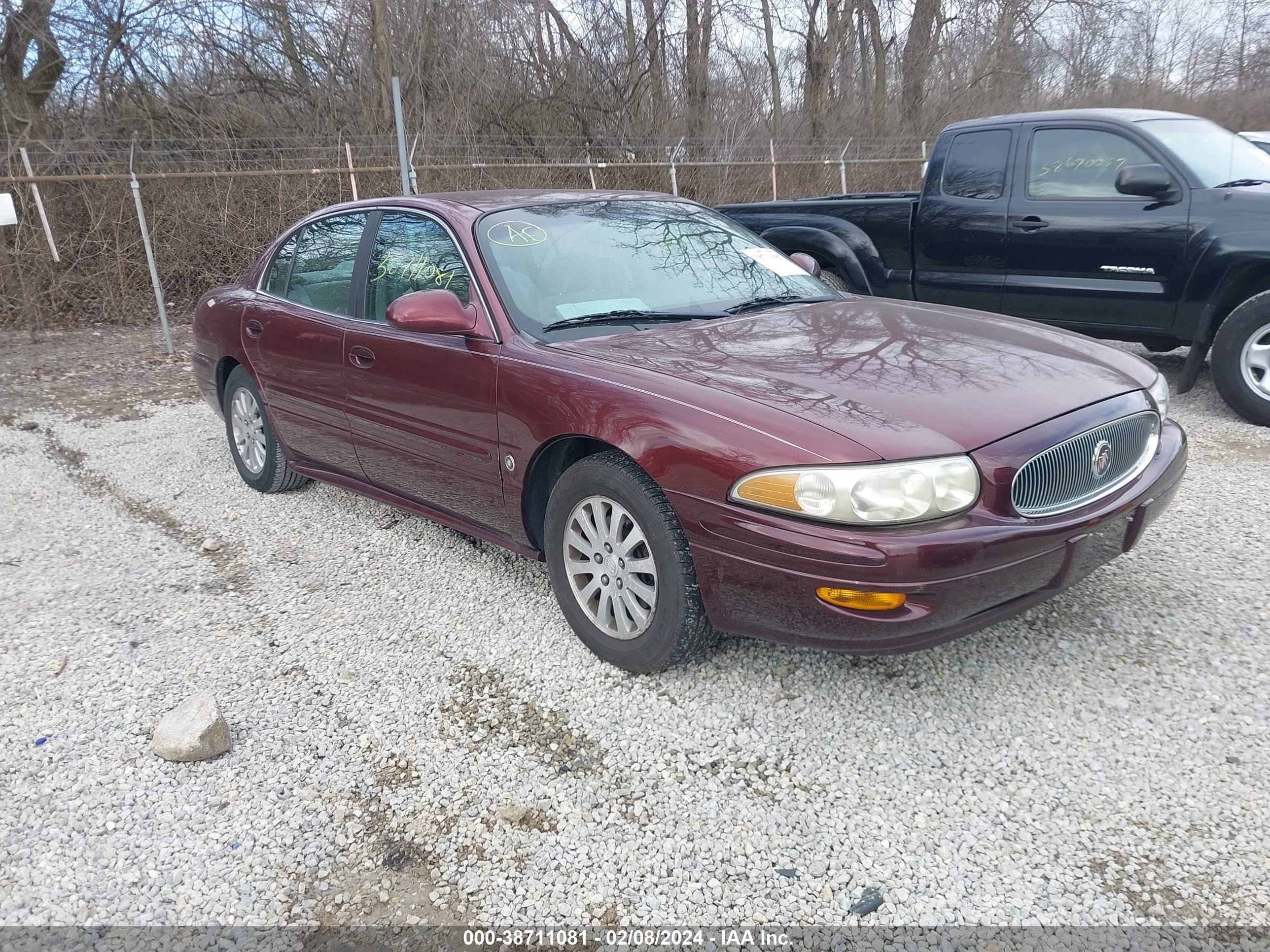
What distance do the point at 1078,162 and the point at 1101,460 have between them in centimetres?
424

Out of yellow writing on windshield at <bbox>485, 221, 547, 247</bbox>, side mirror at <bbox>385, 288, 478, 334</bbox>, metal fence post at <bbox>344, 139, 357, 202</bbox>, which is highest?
metal fence post at <bbox>344, 139, 357, 202</bbox>

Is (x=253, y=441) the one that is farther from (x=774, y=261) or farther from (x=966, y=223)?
(x=966, y=223)

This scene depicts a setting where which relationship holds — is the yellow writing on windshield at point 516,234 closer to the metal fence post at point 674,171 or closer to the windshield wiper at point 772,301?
the windshield wiper at point 772,301

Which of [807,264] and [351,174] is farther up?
[351,174]

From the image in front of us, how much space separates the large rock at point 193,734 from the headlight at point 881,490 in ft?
5.90

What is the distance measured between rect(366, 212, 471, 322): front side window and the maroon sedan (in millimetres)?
14

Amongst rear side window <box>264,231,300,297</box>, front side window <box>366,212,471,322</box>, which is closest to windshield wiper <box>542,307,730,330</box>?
front side window <box>366,212,471,322</box>

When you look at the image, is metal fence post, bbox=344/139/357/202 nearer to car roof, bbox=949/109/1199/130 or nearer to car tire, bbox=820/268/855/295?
car tire, bbox=820/268/855/295

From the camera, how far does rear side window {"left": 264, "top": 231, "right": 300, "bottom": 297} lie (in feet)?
15.4

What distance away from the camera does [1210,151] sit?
6.02 m

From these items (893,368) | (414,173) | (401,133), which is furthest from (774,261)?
(414,173)

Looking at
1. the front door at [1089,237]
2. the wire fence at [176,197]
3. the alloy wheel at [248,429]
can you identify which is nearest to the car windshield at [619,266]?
the alloy wheel at [248,429]

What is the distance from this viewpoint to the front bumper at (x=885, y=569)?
2430 mm

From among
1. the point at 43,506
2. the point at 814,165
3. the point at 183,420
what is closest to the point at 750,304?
the point at 43,506
